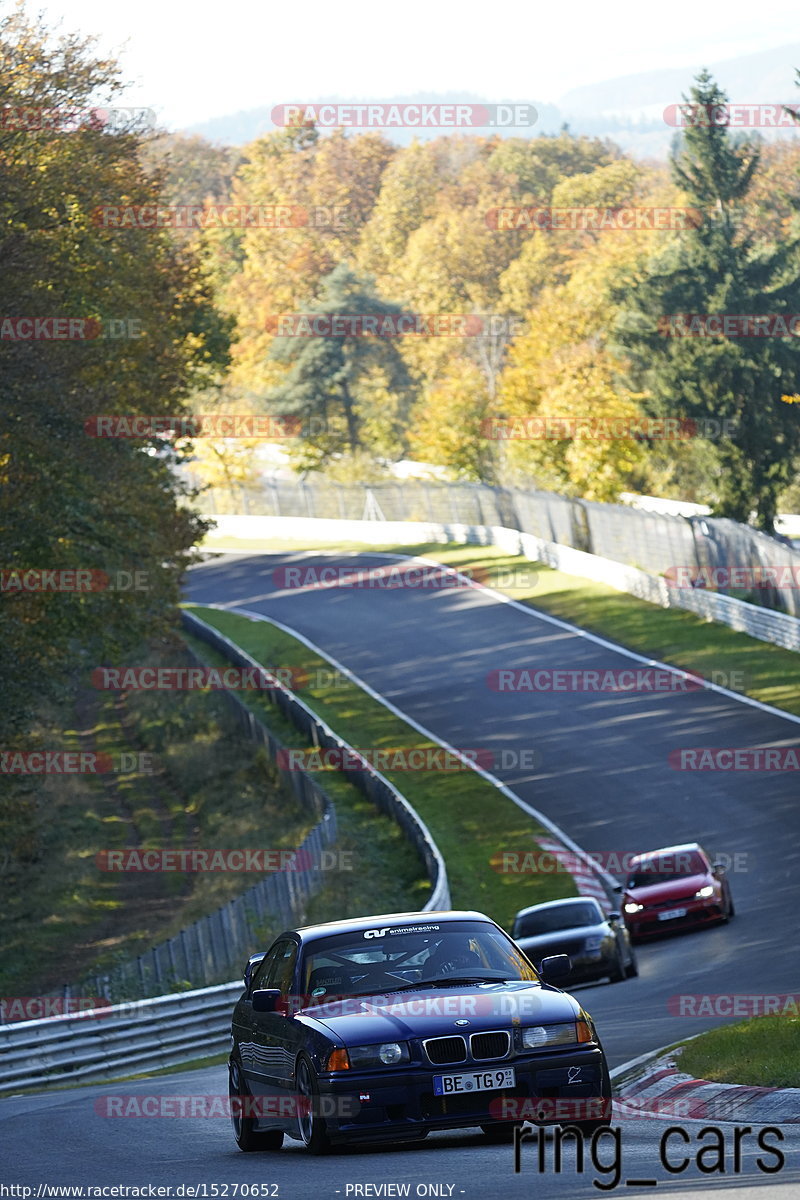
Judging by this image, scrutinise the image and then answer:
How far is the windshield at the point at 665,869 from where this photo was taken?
81.4ft

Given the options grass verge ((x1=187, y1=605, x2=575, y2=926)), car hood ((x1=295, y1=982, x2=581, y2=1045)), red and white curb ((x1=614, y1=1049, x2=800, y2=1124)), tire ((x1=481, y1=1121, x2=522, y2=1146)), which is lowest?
grass verge ((x1=187, y1=605, x2=575, y2=926))

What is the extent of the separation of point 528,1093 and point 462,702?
36569 millimetres

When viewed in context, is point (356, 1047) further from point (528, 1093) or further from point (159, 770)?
point (159, 770)

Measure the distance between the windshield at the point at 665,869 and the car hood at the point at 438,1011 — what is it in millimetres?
15482

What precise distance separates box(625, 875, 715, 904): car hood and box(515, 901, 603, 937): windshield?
2577 mm

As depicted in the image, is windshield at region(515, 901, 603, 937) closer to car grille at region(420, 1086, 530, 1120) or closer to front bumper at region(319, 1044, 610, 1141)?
front bumper at region(319, 1044, 610, 1141)

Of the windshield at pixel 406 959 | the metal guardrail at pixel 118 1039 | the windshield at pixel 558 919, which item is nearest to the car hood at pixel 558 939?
the windshield at pixel 558 919

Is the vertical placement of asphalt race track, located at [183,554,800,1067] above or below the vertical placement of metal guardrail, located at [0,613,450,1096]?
below

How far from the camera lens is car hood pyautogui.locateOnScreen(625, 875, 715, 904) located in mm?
24359

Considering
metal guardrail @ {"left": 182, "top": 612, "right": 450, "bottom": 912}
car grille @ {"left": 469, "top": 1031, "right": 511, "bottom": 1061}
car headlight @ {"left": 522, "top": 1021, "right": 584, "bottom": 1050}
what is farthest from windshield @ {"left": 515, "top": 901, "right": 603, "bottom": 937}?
car grille @ {"left": 469, "top": 1031, "right": 511, "bottom": 1061}

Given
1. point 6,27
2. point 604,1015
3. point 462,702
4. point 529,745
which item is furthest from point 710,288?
point 604,1015

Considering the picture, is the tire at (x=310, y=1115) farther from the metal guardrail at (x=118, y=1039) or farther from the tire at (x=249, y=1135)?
the metal guardrail at (x=118, y=1039)

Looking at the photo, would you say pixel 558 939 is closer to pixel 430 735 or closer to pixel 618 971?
pixel 618 971

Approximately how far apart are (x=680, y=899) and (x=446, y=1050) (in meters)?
16.1
